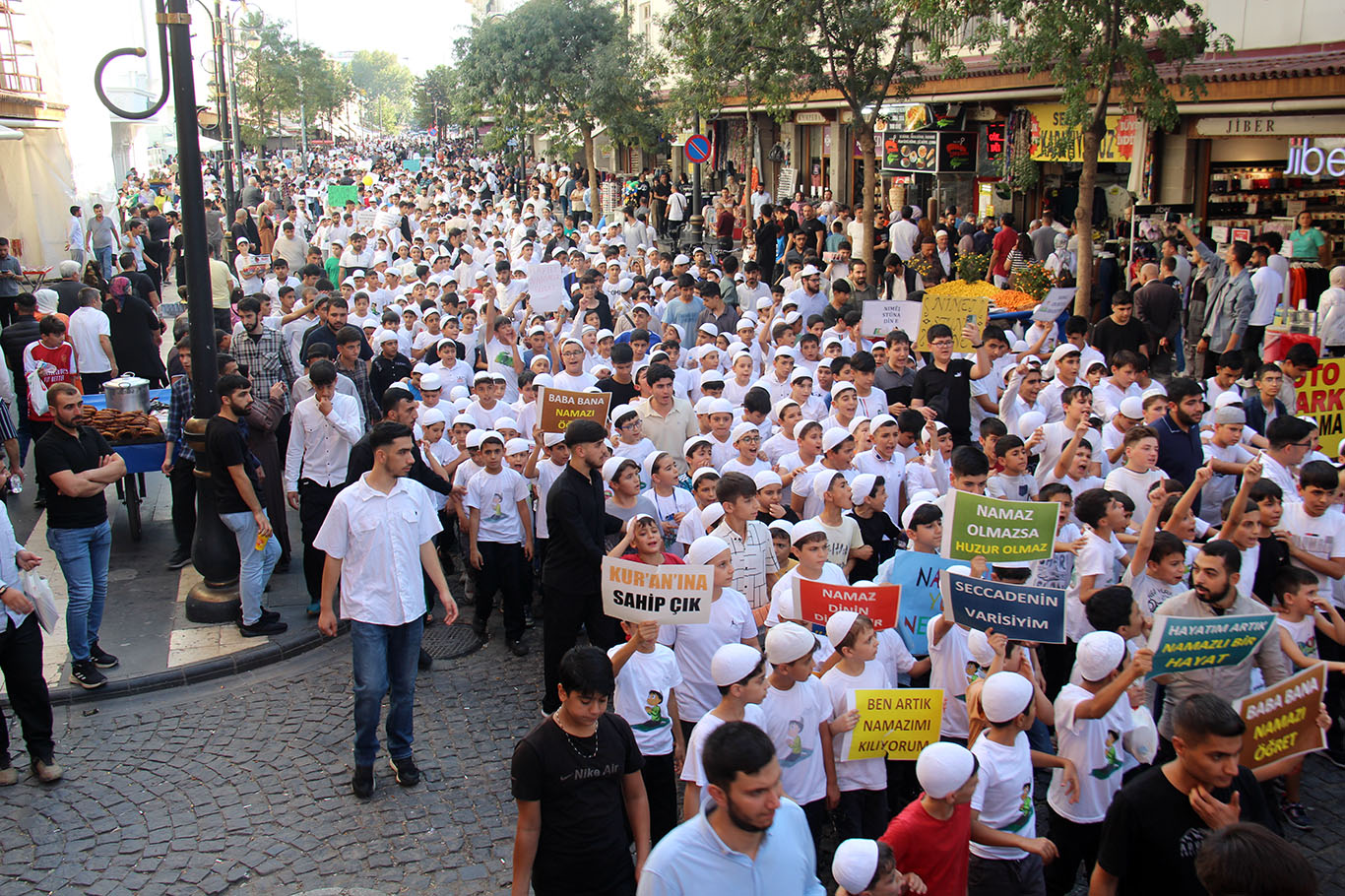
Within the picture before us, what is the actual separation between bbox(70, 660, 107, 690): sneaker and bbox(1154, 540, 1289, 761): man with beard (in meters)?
6.49

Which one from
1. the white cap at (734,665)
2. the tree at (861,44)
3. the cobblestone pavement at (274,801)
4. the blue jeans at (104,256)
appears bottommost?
the cobblestone pavement at (274,801)

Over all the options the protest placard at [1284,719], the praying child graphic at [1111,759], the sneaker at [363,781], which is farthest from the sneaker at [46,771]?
the protest placard at [1284,719]

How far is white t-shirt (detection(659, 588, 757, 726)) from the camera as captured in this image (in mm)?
5867

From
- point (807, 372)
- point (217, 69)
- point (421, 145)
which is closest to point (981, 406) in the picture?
point (807, 372)

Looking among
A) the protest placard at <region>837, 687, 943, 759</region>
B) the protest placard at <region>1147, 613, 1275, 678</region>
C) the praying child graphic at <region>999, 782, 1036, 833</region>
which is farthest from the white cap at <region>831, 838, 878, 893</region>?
the protest placard at <region>1147, 613, 1275, 678</region>

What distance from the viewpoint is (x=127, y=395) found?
434 inches

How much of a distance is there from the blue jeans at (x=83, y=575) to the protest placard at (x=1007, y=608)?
560 centimetres

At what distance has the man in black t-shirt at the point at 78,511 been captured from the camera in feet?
25.1

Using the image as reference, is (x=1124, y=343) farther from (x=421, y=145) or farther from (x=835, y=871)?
(x=421, y=145)

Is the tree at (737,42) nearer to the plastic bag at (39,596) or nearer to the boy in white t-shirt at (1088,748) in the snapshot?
the plastic bag at (39,596)

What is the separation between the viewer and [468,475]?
8.52m

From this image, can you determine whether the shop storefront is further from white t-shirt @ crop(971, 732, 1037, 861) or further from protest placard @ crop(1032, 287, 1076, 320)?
white t-shirt @ crop(971, 732, 1037, 861)

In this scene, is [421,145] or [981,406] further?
[421,145]

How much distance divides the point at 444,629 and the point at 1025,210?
58.5 ft
